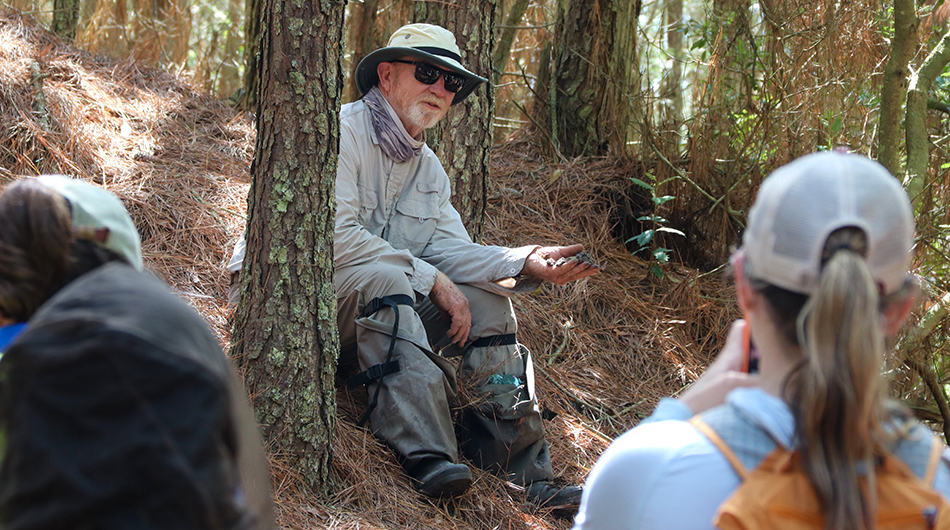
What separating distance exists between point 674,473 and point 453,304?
2321 mm

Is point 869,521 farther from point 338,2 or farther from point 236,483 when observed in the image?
point 338,2

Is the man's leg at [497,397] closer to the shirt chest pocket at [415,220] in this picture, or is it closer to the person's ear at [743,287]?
the shirt chest pocket at [415,220]

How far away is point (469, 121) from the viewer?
165 inches

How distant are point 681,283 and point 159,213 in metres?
2.93

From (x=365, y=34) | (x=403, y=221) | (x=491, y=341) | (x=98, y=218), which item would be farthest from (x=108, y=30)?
(x=98, y=218)

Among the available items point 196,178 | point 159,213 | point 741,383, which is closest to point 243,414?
point 741,383

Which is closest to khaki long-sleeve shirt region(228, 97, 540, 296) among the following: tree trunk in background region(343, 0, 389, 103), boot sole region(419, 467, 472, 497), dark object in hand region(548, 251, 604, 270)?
dark object in hand region(548, 251, 604, 270)

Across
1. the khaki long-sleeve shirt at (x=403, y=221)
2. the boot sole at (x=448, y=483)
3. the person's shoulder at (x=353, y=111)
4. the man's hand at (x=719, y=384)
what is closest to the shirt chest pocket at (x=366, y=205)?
the khaki long-sleeve shirt at (x=403, y=221)

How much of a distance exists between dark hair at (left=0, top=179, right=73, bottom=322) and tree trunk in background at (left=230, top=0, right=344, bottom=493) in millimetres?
1482

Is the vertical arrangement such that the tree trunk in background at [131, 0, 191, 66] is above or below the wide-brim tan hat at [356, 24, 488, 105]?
above

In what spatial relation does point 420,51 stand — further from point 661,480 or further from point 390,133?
point 661,480

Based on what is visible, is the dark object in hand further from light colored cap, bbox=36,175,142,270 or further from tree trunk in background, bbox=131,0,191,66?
tree trunk in background, bbox=131,0,191,66

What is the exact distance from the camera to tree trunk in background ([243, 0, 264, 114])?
5.28 meters

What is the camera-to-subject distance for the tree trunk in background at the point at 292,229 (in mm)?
2621
